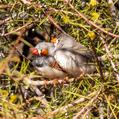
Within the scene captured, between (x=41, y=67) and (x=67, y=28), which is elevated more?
(x=67, y=28)

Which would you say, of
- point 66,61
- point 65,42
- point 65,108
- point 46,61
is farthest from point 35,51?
point 65,108

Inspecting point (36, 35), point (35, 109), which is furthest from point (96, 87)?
point (36, 35)

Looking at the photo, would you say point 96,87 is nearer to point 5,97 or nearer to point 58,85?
point 5,97

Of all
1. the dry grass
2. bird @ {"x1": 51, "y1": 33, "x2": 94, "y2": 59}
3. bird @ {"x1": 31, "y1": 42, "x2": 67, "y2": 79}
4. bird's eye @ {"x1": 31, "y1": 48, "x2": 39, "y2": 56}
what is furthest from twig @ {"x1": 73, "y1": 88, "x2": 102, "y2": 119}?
bird's eye @ {"x1": 31, "y1": 48, "x2": 39, "y2": 56}

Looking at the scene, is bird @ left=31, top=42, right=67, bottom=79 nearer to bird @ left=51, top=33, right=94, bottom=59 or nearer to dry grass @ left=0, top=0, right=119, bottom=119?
bird @ left=51, top=33, right=94, bottom=59

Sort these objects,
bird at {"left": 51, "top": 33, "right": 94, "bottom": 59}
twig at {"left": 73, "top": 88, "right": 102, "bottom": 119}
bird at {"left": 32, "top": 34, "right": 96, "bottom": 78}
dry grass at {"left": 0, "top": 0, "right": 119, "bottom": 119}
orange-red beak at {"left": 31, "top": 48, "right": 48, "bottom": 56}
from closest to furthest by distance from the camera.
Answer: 1. dry grass at {"left": 0, "top": 0, "right": 119, "bottom": 119}
2. twig at {"left": 73, "top": 88, "right": 102, "bottom": 119}
3. bird at {"left": 32, "top": 34, "right": 96, "bottom": 78}
4. bird at {"left": 51, "top": 33, "right": 94, "bottom": 59}
5. orange-red beak at {"left": 31, "top": 48, "right": 48, "bottom": 56}

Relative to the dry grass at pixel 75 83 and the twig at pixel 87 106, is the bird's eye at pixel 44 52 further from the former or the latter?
the twig at pixel 87 106

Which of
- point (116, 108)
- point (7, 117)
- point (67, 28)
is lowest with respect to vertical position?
point (116, 108)

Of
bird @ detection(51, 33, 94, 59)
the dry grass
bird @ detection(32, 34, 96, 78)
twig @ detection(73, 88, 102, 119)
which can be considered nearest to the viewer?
the dry grass

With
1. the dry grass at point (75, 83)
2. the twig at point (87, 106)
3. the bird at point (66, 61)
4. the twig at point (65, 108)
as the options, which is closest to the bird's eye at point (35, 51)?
the bird at point (66, 61)

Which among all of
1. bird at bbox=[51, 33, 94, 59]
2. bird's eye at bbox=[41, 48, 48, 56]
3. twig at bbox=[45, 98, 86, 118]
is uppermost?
bird at bbox=[51, 33, 94, 59]

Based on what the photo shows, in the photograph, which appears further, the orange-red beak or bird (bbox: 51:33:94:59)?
the orange-red beak
